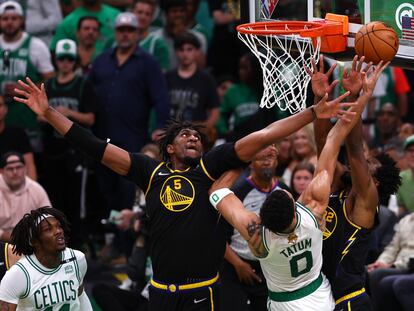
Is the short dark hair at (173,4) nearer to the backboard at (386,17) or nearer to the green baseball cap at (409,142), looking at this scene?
the green baseball cap at (409,142)

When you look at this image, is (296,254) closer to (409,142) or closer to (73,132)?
(73,132)

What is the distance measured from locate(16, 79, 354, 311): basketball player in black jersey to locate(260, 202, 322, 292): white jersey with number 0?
754 mm

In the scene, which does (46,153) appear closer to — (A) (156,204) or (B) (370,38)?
(A) (156,204)

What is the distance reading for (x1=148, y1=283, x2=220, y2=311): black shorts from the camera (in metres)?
8.35

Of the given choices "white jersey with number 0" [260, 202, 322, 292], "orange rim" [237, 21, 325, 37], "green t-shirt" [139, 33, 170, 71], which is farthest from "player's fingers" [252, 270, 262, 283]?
"green t-shirt" [139, 33, 170, 71]

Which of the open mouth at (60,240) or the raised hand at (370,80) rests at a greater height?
the raised hand at (370,80)

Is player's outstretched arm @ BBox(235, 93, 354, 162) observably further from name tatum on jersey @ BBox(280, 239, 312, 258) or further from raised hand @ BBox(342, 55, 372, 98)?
name tatum on jersey @ BBox(280, 239, 312, 258)

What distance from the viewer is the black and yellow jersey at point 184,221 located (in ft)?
27.2

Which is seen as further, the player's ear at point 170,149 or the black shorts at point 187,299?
the player's ear at point 170,149

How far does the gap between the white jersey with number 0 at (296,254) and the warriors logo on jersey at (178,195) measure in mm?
899

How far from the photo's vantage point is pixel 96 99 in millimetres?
12992

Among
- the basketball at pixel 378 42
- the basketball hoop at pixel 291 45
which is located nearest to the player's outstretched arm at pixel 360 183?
the basketball at pixel 378 42

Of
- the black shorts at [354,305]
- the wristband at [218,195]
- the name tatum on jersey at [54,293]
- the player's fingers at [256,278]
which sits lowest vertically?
the player's fingers at [256,278]

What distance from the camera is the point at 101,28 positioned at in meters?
14.3
